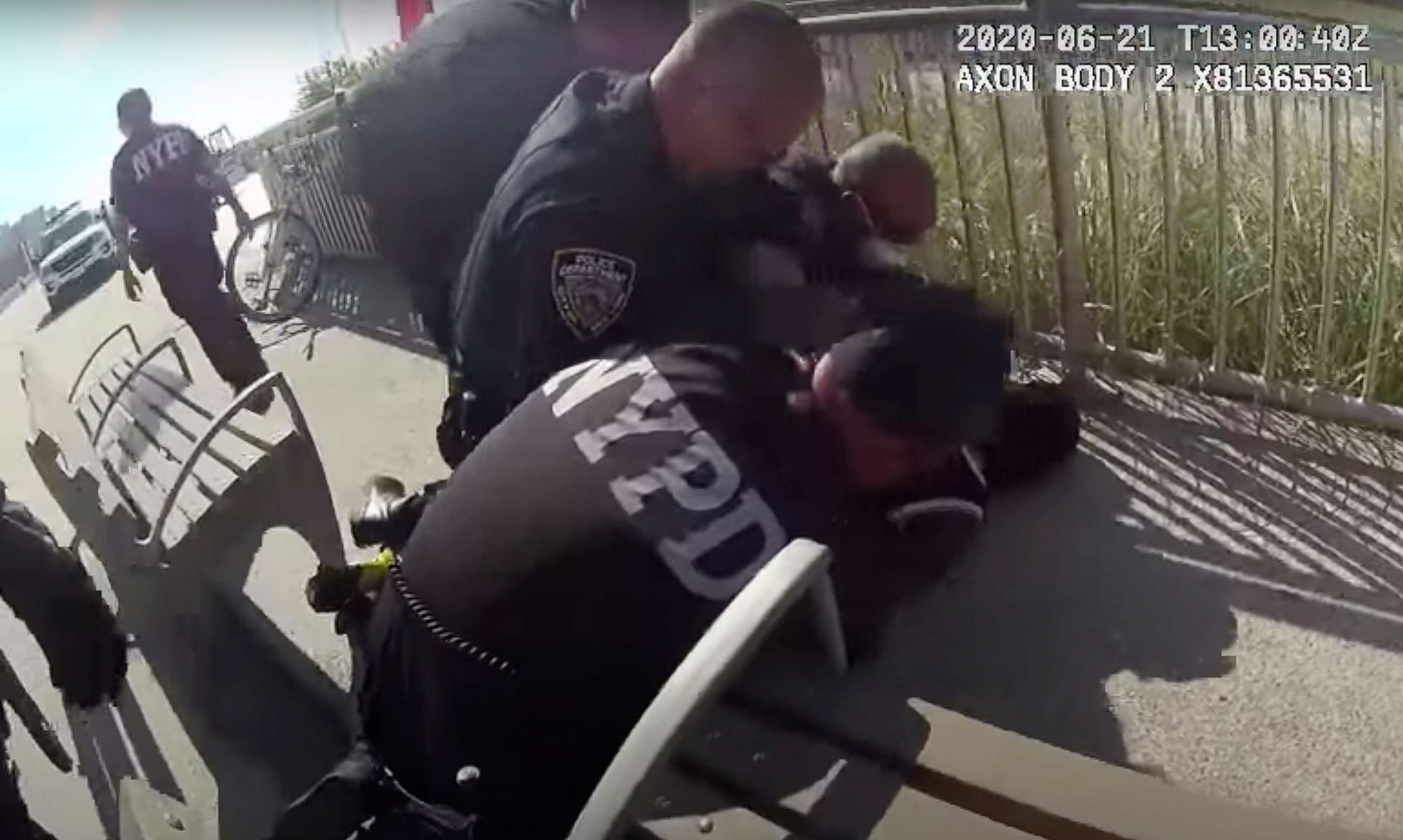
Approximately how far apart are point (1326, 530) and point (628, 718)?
1034 millimetres

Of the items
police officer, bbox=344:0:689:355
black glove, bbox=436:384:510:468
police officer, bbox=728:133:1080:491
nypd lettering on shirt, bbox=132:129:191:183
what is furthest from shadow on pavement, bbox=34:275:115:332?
police officer, bbox=728:133:1080:491

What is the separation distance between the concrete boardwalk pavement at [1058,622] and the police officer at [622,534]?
86 millimetres

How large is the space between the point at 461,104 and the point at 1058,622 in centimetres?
86

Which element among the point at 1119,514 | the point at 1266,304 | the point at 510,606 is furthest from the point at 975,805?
the point at 1266,304

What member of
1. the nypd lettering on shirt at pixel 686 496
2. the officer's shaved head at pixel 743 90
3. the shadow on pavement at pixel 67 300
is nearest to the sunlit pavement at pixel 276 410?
the shadow on pavement at pixel 67 300

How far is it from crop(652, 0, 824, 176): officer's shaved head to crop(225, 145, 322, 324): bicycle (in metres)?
0.36

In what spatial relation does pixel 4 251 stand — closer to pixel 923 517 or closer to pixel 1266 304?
pixel 923 517

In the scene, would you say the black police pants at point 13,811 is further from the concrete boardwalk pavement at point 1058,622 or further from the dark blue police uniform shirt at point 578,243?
the dark blue police uniform shirt at point 578,243

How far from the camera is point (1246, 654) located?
1.57 meters

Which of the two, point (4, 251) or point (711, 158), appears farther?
point (711, 158)

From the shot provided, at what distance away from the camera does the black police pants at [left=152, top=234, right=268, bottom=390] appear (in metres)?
1.14

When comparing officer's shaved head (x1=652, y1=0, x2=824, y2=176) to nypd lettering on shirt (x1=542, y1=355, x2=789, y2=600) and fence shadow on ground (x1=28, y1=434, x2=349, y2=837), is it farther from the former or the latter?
fence shadow on ground (x1=28, y1=434, x2=349, y2=837)

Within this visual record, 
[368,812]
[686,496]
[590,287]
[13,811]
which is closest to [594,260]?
[590,287]

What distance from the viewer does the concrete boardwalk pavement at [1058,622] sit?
1.21 metres
